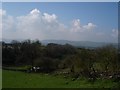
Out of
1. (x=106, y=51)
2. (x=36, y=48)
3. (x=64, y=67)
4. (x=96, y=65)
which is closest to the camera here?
(x=106, y=51)

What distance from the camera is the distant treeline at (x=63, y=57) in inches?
982

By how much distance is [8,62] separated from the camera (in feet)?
121

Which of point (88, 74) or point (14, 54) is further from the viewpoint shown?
point (14, 54)

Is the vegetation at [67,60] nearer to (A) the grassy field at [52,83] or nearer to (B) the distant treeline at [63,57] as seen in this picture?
(B) the distant treeline at [63,57]

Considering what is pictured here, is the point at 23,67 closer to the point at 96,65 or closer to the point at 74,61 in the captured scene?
the point at 74,61

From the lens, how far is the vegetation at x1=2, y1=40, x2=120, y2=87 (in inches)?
968

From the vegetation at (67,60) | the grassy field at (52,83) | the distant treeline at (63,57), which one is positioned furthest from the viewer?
the distant treeline at (63,57)

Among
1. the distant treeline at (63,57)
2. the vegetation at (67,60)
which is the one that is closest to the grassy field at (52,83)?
the vegetation at (67,60)

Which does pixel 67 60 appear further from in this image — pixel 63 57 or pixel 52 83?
pixel 52 83

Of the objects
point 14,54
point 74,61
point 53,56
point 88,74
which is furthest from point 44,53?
point 88,74

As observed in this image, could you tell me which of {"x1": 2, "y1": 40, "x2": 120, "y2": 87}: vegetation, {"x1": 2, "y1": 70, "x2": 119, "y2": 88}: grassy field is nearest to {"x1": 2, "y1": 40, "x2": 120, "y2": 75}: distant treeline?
{"x1": 2, "y1": 40, "x2": 120, "y2": 87}: vegetation

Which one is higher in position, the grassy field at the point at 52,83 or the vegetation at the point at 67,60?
the vegetation at the point at 67,60

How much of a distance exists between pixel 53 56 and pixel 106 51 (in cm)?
1558

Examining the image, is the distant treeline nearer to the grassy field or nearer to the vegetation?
the vegetation
